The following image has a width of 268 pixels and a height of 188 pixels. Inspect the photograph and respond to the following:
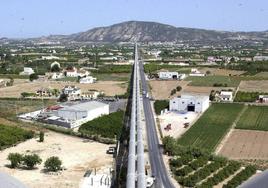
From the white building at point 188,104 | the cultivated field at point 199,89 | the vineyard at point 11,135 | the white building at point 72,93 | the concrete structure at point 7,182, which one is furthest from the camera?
the cultivated field at point 199,89

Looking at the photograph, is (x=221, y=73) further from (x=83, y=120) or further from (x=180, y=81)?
(x=83, y=120)

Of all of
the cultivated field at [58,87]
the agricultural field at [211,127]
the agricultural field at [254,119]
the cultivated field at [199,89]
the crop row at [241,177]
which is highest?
the crop row at [241,177]

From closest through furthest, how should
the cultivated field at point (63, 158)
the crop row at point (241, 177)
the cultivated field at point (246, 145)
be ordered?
the crop row at point (241, 177)
the cultivated field at point (63, 158)
the cultivated field at point (246, 145)

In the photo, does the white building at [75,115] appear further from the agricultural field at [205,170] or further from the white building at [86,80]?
the white building at [86,80]

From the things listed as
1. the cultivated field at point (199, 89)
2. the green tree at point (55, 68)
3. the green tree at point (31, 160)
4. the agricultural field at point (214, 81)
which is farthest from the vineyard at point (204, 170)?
the green tree at point (55, 68)

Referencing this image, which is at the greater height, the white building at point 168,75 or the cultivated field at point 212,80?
the white building at point 168,75

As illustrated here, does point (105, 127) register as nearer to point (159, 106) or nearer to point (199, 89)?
point (159, 106)
